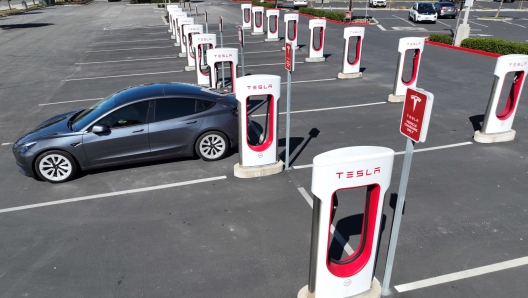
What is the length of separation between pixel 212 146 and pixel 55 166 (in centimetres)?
304

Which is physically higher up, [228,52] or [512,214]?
[228,52]

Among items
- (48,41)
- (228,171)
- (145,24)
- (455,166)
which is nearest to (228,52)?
(228,171)

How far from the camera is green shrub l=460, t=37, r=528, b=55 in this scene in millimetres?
16334

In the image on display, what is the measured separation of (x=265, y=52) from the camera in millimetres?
20578

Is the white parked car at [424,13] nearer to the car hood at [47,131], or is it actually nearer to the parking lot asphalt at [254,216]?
the parking lot asphalt at [254,216]

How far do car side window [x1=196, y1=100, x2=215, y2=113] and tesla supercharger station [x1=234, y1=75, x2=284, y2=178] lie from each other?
1117 mm

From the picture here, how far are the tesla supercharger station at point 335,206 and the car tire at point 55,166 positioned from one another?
527cm

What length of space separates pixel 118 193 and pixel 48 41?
22.7 m

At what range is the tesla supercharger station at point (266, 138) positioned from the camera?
22.5 ft

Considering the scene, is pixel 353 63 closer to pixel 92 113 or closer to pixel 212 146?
pixel 212 146

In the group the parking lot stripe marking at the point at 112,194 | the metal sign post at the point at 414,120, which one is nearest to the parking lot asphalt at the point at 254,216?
the parking lot stripe marking at the point at 112,194

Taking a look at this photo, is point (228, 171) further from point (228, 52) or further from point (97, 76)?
point (97, 76)

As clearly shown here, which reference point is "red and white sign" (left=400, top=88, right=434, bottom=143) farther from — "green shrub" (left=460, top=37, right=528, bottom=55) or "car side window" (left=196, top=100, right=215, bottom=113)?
"green shrub" (left=460, top=37, right=528, bottom=55)

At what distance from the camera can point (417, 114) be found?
374cm
